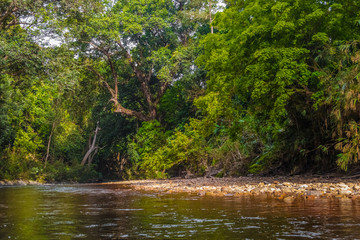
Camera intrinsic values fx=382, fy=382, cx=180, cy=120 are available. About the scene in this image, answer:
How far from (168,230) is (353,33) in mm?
11775

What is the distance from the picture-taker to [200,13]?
101 ft

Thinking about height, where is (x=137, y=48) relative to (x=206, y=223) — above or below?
above

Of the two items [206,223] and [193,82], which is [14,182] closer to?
[193,82]

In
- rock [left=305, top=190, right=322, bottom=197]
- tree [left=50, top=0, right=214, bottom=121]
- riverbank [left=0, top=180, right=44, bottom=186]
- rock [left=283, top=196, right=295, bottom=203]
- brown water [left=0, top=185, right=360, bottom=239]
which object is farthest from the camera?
riverbank [left=0, top=180, right=44, bottom=186]

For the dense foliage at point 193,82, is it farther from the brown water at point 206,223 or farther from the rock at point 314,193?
the brown water at point 206,223

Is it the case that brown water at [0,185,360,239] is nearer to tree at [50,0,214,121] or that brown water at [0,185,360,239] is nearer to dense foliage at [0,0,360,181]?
dense foliage at [0,0,360,181]

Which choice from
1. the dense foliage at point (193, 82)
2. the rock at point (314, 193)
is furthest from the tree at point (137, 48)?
the rock at point (314, 193)

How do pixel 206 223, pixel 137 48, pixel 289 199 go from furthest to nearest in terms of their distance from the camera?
pixel 137 48, pixel 289 199, pixel 206 223

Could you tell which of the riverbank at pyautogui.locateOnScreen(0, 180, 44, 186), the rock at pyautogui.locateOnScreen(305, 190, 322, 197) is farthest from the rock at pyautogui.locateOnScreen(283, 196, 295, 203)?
the riverbank at pyautogui.locateOnScreen(0, 180, 44, 186)

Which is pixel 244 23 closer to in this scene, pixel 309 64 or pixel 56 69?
pixel 309 64

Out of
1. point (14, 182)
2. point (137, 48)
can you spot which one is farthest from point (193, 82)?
point (14, 182)

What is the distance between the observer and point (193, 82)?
2744 cm

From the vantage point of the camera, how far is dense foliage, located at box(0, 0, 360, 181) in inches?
515

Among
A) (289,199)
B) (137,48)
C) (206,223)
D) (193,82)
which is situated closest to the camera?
(206,223)
